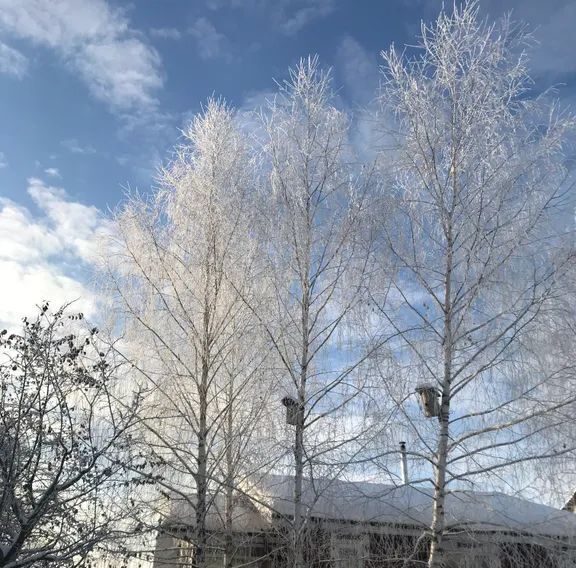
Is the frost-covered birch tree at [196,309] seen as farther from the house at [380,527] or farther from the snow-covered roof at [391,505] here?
the snow-covered roof at [391,505]

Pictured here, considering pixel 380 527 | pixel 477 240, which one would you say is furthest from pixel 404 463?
pixel 477 240

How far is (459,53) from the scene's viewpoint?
31.6 feet

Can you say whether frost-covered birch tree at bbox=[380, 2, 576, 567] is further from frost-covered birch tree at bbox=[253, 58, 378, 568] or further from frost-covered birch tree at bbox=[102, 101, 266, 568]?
frost-covered birch tree at bbox=[102, 101, 266, 568]

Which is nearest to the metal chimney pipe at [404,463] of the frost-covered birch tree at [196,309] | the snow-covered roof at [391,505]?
the snow-covered roof at [391,505]

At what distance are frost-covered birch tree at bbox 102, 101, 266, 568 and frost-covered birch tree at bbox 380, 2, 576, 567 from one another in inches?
110

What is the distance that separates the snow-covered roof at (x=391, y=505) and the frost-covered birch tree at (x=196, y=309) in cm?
109

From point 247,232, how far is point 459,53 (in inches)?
181

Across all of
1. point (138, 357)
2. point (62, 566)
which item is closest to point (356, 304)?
point (138, 357)

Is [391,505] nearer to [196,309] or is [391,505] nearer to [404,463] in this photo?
[404,463]

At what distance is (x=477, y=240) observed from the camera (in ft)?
29.9

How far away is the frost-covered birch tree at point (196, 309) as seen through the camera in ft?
32.9

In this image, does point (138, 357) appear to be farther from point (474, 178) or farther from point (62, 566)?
point (474, 178)

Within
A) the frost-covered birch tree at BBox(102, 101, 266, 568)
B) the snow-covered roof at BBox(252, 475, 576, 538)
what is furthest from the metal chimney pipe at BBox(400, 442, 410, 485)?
the frost-covered birch tree at BBox(102, 101, 266, 568)

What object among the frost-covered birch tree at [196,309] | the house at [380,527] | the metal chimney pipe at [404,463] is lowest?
the house at [380,527]
